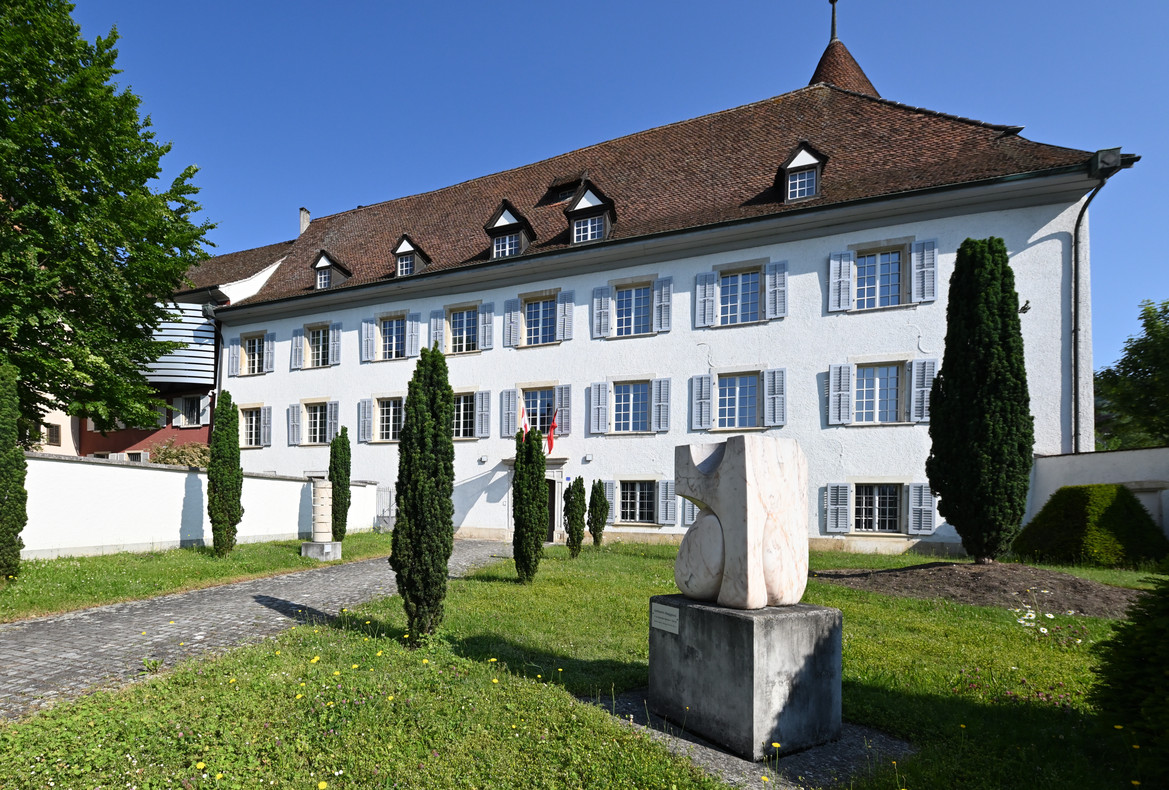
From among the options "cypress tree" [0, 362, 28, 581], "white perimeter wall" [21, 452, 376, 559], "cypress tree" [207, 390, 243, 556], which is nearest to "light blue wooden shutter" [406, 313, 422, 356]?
"white perimeter wall" [21, 452, 376, 559]

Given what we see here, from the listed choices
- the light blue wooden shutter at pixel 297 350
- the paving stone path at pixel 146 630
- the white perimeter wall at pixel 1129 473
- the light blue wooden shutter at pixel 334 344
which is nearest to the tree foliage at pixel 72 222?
the paving stone path at pixel 146 630

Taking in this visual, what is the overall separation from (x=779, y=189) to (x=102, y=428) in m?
19.7

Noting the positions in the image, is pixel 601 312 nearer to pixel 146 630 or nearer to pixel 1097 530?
pixel 1097 530

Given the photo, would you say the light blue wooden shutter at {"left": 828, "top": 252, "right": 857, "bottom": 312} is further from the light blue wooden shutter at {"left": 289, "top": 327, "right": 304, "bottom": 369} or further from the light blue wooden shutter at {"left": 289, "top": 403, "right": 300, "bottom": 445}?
the light blue wooden shutter at {"left": 289, "top": 403, "right": 300, "bottom": 445}

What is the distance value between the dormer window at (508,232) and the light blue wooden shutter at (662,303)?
5191 mm

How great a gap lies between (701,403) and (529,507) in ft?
29.4

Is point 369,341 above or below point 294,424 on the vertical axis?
above

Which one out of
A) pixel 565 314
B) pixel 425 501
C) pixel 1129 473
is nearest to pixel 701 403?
pixel 565 314

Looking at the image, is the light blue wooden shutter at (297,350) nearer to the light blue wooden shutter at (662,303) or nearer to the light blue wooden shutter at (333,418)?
the light blue wooden shutter at (333,418)

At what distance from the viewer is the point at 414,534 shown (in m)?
6.95

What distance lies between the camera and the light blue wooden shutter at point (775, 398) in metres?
17.7

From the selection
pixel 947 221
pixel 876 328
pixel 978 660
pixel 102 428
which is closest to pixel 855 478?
pixel 876 328

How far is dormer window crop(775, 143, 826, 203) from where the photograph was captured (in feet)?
58.5

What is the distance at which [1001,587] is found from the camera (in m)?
9.34
